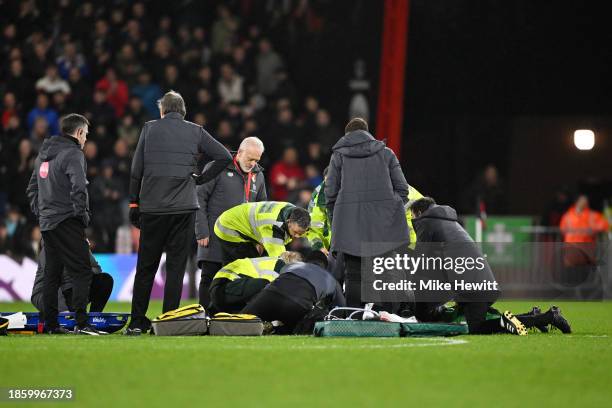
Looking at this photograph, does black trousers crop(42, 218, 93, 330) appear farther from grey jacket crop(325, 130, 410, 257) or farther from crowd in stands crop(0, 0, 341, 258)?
crowd in stands crop(0, 0, 341, 258)

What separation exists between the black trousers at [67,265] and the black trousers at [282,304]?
1.46m

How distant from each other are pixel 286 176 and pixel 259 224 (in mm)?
8798

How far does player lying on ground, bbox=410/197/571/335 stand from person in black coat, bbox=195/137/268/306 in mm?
1965

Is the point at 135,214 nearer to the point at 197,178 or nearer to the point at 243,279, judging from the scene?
the point at 197,178

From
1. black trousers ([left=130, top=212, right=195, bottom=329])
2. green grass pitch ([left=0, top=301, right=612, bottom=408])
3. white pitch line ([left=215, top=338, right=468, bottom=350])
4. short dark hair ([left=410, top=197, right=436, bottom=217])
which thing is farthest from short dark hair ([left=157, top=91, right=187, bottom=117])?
white pitch line ([left=215, top=338, right=468, bottom=350])

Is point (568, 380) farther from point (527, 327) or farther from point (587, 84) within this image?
point (587, 84)

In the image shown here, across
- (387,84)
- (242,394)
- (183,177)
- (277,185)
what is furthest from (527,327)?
(387,84)

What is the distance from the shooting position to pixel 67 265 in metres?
10.8

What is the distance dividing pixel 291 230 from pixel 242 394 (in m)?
4.92

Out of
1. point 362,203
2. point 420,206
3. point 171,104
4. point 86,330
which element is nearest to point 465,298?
point 420,206

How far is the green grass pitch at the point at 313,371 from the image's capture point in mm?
6246

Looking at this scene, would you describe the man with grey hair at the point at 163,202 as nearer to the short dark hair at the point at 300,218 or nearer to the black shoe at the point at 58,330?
the black shoe at the point at 58,330

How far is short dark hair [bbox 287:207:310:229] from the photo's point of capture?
1111 cm

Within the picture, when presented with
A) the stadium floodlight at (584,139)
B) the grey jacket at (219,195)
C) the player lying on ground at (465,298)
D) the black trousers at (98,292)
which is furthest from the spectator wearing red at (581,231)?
the black trousers at (98,292)
